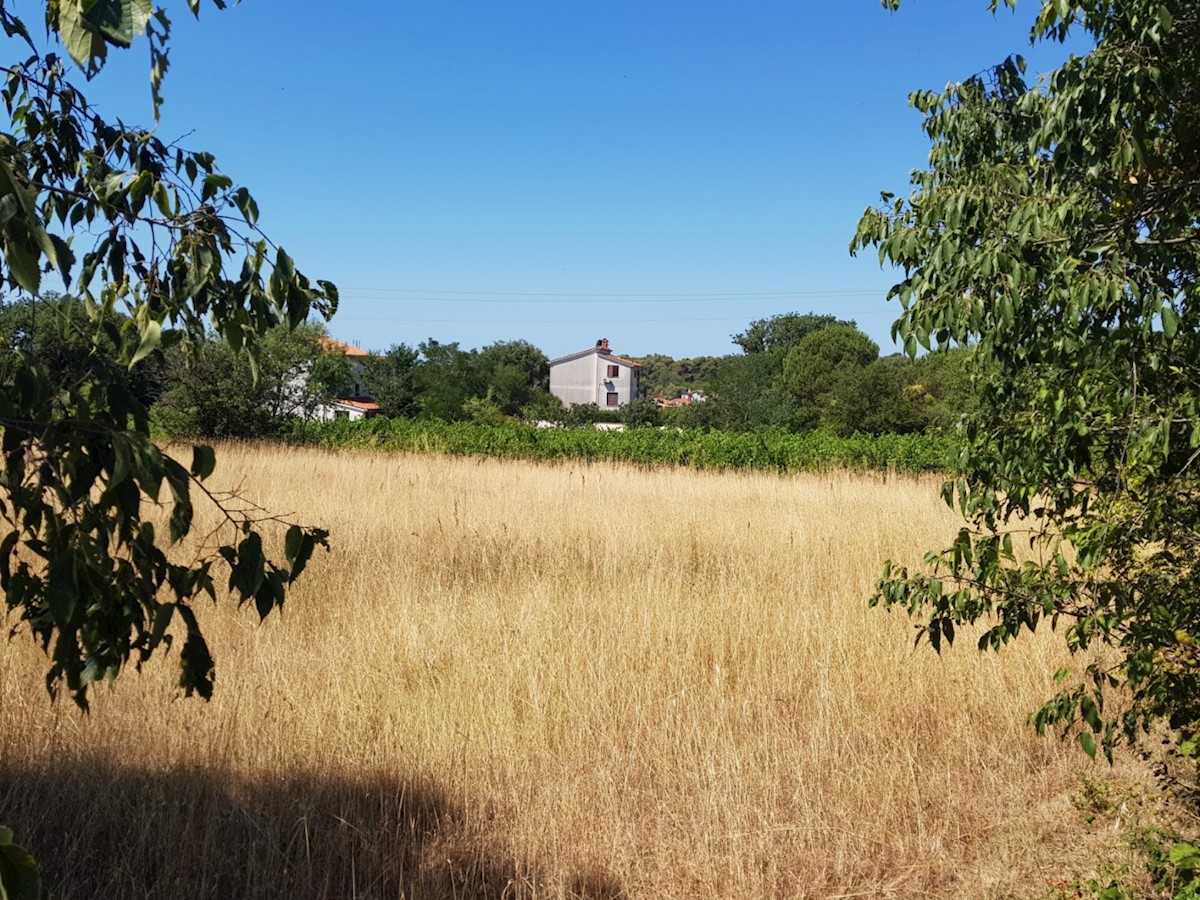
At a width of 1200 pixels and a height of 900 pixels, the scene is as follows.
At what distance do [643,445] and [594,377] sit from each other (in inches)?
3065

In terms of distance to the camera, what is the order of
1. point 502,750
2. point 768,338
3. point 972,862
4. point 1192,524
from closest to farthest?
point 1192,524 → point 972,862 → point 502,750 → point 768,338

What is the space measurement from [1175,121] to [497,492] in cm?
1036

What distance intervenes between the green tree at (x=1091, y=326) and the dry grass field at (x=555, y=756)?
1.07 m

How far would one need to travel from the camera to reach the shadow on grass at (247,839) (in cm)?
329

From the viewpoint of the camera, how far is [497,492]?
1279 cm

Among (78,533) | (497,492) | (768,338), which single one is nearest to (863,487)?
(497,492)

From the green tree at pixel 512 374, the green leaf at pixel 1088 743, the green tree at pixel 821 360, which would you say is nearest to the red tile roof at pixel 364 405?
the green tree at pixel 512 374

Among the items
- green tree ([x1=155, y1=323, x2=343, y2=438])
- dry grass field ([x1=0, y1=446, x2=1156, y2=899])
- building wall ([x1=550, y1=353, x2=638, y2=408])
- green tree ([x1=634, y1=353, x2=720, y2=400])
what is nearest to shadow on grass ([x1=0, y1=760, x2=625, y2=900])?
dry grass field ([x1=0, y1=446, x2=1156, y2=899])

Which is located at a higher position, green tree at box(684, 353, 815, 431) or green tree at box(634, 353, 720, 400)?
green tree at box(634, 353, 720, 400)

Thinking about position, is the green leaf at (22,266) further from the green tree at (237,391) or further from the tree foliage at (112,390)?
the green tree at (237,391)

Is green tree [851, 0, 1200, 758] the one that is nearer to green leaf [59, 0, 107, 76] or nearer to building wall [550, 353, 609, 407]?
green leaf [59, 0, 107, 76]

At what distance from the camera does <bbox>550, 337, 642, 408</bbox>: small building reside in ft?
336

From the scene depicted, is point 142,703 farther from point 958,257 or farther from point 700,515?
point 700,515

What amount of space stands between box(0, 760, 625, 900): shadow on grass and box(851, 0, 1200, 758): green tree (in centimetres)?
200
